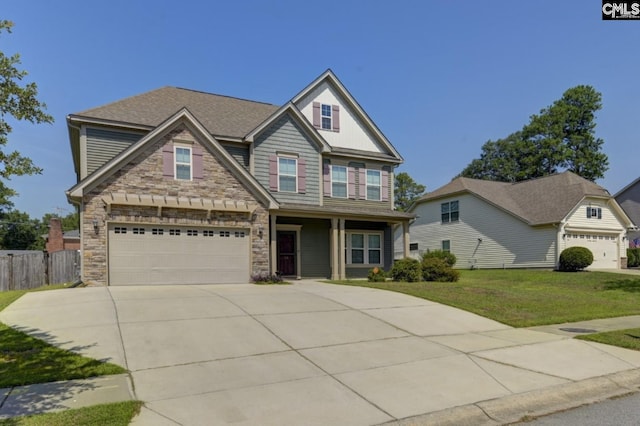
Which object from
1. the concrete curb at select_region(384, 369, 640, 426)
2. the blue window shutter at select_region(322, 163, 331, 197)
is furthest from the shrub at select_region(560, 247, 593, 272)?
the concrete curb at select_region(384, 369, 640, 426)

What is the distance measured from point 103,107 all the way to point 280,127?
7.18 m

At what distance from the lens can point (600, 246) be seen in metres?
28.5

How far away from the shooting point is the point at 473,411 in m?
5.12

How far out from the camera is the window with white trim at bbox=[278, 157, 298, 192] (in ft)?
62.6

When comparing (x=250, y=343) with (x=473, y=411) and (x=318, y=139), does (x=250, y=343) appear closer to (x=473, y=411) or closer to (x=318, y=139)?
(x=473, y=411)

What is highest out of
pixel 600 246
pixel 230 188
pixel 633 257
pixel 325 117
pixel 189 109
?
pixel 325 117

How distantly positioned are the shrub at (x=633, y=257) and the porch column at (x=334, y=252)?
2368 centimetres

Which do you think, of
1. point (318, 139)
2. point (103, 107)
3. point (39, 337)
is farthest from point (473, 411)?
point (103, 107)

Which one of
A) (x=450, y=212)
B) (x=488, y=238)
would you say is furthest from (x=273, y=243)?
(x=450, y=212)

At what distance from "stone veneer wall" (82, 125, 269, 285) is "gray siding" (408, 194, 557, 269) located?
1865 centimetres

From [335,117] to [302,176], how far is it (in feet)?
13.0

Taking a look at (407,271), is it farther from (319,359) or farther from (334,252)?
(319,359)

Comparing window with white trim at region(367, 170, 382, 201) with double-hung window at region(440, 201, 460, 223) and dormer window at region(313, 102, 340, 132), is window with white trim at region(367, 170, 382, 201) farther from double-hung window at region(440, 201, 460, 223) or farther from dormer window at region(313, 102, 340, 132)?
double-hung window at region(440, 201, 460, 223)

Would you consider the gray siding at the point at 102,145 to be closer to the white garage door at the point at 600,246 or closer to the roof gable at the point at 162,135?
the roof gable at the point at 162,135
